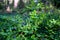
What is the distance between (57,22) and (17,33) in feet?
2.73

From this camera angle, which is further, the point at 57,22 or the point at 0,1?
the point at 0,1

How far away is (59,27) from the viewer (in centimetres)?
395

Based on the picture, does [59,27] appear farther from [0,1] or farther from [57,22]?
[0,1]

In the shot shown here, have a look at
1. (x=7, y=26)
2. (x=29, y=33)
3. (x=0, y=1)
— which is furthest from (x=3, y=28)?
(x=0, y=1)

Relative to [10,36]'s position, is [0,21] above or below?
above

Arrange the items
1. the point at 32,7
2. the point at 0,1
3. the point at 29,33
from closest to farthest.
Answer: the point at 29,33 → the point at 32,7 → the point at 0,1

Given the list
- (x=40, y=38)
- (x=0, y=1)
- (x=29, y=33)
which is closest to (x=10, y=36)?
(x=29, y=33)

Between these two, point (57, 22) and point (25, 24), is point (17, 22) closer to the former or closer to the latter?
point (25, 24)

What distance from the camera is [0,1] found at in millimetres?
18547

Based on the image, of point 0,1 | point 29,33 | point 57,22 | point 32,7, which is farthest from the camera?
point 0,1

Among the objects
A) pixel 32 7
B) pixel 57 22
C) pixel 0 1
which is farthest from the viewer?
pixel 0 1

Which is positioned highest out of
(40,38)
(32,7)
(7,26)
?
(32,7)

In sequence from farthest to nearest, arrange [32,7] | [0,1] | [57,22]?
[0,1] → [32,7] → [57,22]

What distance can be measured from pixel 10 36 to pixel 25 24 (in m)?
0.43
